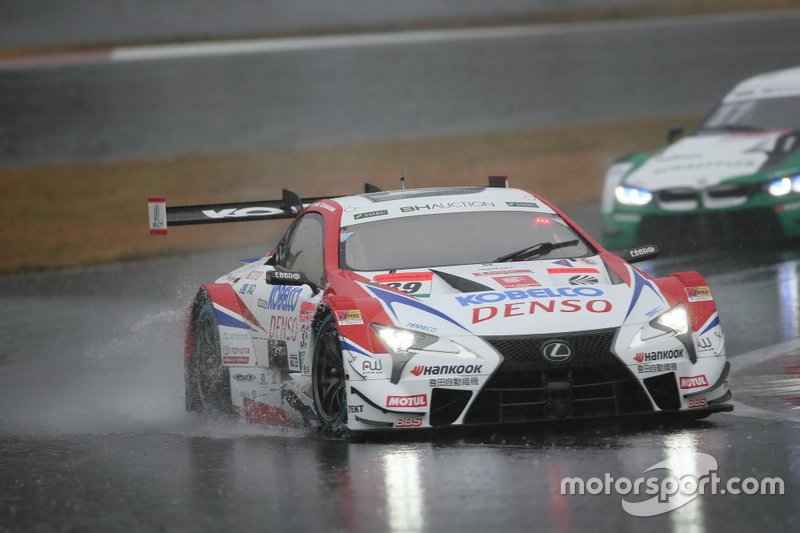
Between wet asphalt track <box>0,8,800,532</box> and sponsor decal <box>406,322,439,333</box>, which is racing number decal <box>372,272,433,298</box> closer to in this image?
sponsor decal <box>406,322,439,333</box>

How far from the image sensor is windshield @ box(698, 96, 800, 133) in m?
16.9

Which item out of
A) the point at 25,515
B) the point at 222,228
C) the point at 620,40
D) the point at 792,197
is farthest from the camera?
the point at 620,40

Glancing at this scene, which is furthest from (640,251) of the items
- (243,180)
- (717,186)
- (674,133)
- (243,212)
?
(243,180)

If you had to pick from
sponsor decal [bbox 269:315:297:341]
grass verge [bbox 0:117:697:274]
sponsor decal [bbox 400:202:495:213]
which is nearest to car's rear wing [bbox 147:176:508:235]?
sponsor decal [bbox 400:202:495:213]

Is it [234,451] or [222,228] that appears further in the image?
[222,228]

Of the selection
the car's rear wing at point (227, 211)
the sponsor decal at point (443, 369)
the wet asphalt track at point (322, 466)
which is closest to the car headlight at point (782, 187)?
the wet asphalt track at point (322, 466)

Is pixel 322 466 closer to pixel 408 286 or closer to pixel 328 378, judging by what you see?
pixel 328 378

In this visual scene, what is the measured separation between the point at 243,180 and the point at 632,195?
31.7 feet

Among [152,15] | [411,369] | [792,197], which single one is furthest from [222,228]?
[152,15]

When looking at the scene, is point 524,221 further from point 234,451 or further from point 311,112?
point 311,112

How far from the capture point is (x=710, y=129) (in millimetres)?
17578

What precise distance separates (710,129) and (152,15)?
83.6 ft

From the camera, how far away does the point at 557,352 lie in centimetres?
790
